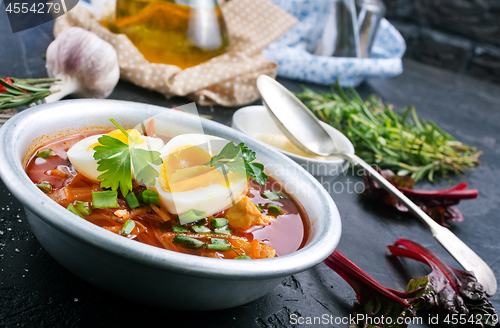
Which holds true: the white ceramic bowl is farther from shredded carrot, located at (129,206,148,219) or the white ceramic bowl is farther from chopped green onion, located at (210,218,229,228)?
shredded carrot, located at (129,206,148,219)

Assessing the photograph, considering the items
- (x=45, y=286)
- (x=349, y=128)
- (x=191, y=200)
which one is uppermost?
(x=191, y=200)

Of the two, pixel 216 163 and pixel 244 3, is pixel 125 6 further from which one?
pixel 216 163

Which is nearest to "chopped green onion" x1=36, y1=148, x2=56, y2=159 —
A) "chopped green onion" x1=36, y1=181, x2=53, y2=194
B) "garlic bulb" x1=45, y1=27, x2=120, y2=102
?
"chopped green onion" x1=36, y1=181, x2=53, y2=194

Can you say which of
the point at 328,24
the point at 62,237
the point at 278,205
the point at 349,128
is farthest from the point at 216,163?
the point at 328,24

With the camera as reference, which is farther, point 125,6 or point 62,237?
point 125,6

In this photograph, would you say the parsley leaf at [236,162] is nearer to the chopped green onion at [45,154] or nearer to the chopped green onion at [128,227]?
the chopped green onion at [128,227]

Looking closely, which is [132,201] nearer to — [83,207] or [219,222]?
[83,207]

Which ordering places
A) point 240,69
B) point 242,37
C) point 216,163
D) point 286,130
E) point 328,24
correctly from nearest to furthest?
point 216,163, point 286,130, point 240,69, point 242,37, point 328,24
